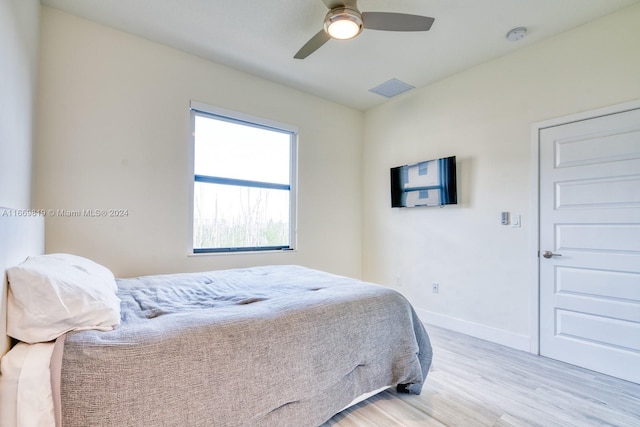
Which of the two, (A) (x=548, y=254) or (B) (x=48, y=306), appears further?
(A) (x=548, y=254)

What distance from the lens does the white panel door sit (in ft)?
7.30

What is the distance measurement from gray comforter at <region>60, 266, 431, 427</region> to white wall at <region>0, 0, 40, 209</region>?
86 centimetres

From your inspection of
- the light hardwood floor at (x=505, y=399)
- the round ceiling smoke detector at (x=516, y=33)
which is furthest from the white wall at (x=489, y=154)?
the light hardwood floor at (x=505, y=399)

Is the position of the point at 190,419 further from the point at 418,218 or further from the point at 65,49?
the point at 418,218

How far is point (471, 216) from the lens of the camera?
3.17m

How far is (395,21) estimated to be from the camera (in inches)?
78.8

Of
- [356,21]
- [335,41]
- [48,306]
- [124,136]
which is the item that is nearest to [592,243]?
[356,21]

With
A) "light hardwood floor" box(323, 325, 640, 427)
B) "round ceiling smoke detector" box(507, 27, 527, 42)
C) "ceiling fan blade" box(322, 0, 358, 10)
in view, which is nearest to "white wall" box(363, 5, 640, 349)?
"round ceiling smoke detector" box(507, 27, 527, 42)

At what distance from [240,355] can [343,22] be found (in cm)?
203

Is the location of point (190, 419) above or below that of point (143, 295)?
below

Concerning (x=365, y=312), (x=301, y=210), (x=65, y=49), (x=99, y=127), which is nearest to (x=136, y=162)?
(x=99, y=127)

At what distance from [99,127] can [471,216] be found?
366 centimetres

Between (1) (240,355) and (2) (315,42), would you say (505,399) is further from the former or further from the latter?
(2) (315,42)

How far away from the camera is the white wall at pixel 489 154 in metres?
2.43
